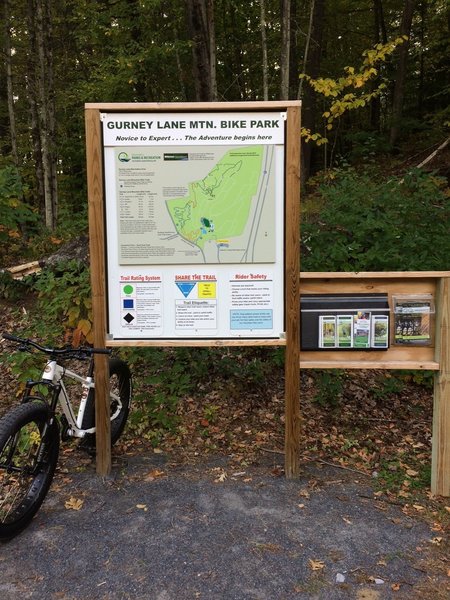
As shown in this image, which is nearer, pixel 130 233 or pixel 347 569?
pixel 347 569

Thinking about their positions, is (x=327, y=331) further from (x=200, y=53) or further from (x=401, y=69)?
(x=401, y=69)

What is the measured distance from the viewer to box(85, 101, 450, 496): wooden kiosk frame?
3.51 meters

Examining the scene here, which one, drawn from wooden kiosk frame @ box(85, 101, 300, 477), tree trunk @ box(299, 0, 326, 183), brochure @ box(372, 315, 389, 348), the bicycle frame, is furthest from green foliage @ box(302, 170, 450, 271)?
tree trunk @ box(299, 0, 326, 183)

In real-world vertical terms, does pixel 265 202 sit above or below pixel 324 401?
above

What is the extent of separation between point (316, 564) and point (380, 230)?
4.10 meters

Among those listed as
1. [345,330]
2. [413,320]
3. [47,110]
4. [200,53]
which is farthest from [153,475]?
[47,110]

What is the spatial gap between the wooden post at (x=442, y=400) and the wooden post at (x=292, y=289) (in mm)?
995

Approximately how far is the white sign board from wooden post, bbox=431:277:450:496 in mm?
1127

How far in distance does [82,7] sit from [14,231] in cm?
746

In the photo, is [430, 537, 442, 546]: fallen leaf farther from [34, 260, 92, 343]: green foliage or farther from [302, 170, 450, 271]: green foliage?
[34, 260, 92, 343]: green foliage

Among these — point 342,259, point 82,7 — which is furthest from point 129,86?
point 342,259

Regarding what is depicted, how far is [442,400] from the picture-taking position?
358cm

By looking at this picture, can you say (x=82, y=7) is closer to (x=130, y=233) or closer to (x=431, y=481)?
(x=130, y=233)

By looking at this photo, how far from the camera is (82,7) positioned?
12242 millimetres
